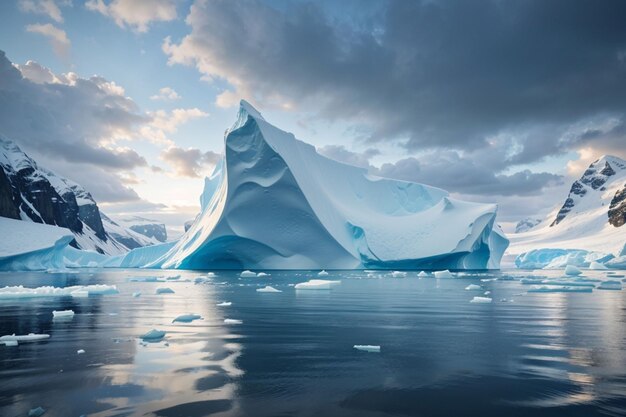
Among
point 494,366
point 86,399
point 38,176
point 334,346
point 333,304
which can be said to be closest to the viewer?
point 86,399

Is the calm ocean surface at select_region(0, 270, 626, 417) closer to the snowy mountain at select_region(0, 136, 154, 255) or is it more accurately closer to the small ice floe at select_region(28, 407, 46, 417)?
the small ice floe at select_region(28, 407, 46, 417)

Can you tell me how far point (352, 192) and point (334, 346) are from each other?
3846 centimetres

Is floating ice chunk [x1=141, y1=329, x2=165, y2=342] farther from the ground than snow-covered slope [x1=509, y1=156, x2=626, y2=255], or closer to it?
closer to it

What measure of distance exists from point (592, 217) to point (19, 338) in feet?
393

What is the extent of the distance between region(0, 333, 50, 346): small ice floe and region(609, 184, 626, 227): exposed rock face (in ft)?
340

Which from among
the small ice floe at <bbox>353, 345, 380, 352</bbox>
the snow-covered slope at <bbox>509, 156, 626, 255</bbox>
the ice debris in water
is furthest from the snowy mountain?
the snow-covered slope at <bbox>509, 156, 626, 255</bbox>

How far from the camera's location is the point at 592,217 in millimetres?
103062

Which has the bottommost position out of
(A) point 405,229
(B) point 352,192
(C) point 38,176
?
(A) point 405,229

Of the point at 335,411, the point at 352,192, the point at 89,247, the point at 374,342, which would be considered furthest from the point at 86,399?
the point at 89,247

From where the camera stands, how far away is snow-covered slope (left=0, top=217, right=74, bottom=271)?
3284 cm

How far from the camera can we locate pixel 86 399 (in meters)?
3.92

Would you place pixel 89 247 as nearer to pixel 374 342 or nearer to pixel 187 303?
pixel 187 303

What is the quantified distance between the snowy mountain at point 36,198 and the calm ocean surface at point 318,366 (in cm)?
6665

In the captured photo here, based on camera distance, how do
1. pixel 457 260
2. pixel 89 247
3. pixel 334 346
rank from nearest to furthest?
1. pixel 334 346
2. pixel 457 260
3. pixel 89 247
